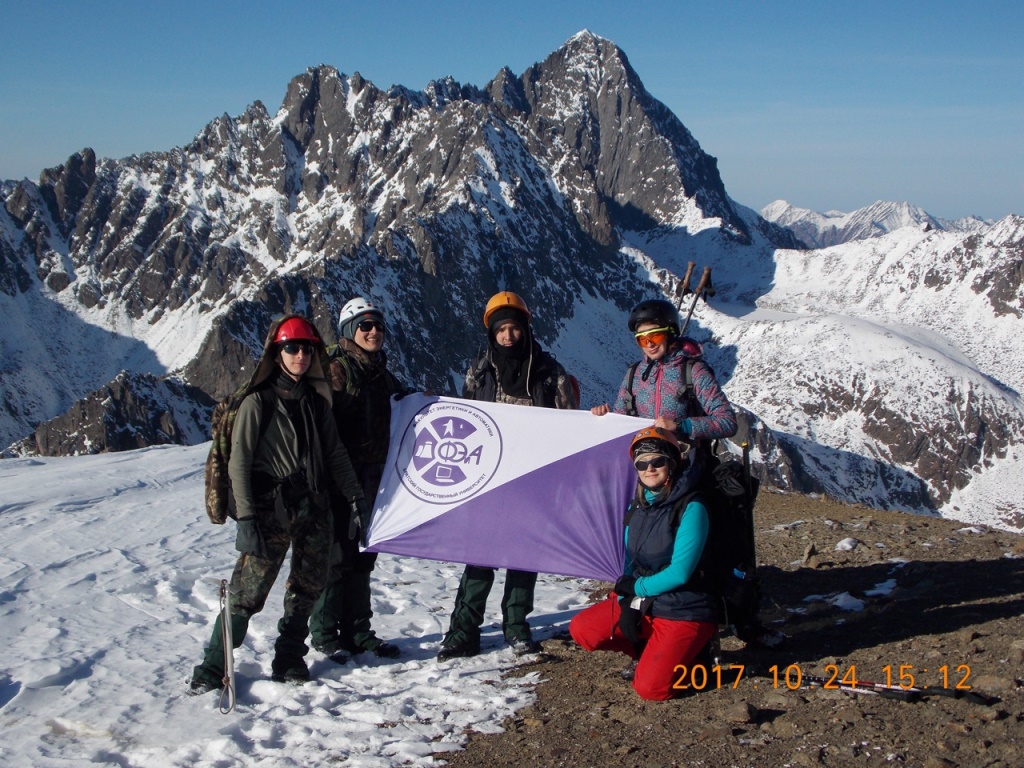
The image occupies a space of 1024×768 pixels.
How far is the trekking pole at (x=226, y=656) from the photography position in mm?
6543

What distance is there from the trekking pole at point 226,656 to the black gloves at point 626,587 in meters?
2.93

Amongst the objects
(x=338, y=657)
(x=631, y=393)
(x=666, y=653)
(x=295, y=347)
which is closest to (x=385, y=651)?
(x=338, y=657)

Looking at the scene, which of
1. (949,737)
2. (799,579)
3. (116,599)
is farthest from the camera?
(799,579)

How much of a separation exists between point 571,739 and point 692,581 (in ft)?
4.75

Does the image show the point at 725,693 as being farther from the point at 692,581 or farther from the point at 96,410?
the point at 96,410

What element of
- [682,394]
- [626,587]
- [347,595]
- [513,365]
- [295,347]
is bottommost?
[347,595]

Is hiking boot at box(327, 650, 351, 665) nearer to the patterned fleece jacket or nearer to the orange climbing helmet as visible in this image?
the orange climbing helmet

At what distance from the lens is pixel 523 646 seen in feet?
25.3

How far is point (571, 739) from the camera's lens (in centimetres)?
591

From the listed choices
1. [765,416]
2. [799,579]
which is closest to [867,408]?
[765,416]

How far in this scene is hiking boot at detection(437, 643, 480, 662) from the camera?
758 centimetres

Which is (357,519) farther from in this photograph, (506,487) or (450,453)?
(506,487)
